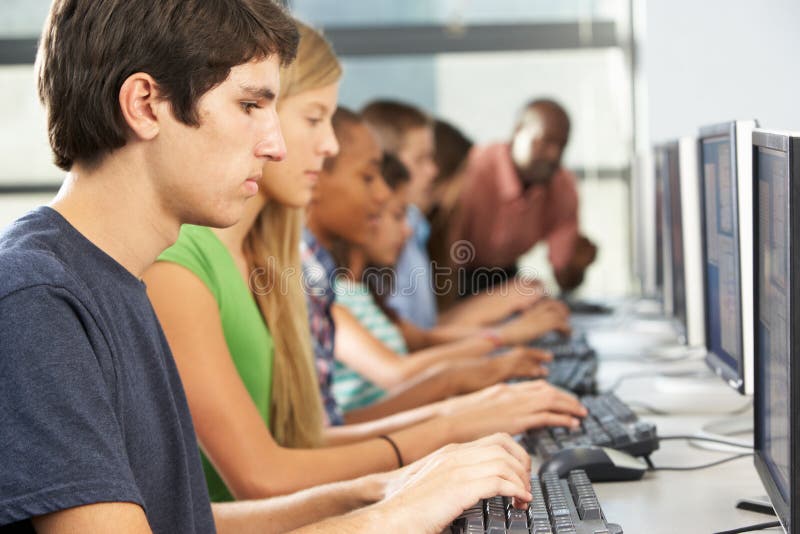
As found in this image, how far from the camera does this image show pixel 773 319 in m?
1.06

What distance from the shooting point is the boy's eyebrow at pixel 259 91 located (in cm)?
105

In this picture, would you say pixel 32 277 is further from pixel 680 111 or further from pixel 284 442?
pixel 680 111

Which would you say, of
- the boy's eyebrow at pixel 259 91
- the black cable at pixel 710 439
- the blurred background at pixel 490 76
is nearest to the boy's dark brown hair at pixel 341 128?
the black cable at pixel 710 439

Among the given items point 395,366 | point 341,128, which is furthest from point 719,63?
point 395,366

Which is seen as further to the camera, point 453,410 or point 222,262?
point 453,410

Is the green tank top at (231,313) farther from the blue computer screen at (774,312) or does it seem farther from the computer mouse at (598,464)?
the blue computer screen at (774,312)

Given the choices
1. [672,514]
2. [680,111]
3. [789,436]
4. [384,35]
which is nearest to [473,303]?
[680,111]

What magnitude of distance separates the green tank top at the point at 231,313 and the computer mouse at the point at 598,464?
0.45 metres

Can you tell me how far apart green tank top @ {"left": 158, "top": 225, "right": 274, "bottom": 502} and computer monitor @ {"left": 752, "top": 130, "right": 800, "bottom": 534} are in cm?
68

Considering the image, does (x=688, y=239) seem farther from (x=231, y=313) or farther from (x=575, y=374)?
(x=231, y=313)

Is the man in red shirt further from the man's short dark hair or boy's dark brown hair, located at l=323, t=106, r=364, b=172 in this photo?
boy's dark brown hair, located at l=323, t=106, r=364, b=172

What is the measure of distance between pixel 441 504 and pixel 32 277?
425 millimetres

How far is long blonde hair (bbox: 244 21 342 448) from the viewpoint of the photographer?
1.61 metres

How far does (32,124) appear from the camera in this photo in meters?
4.73
